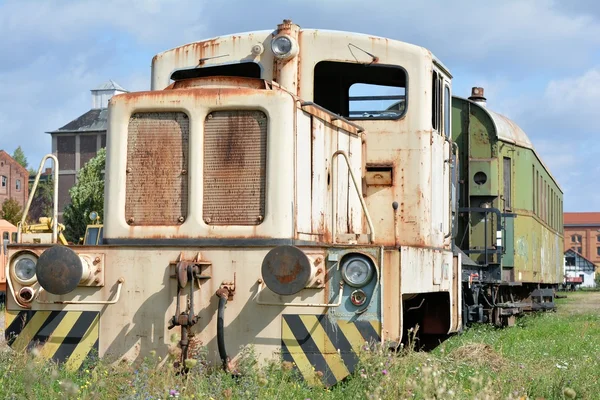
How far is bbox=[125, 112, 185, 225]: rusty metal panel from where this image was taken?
7.09 metres

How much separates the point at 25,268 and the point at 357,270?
248cm

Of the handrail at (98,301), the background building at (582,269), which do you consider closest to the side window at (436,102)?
the handrail at (98,301)

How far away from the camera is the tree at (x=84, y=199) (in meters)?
42.8

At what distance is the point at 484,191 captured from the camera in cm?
1816

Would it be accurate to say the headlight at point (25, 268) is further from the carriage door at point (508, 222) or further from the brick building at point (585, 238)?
the brick building at point (585, 238)

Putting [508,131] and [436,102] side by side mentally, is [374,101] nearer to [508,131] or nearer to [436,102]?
[436,102]

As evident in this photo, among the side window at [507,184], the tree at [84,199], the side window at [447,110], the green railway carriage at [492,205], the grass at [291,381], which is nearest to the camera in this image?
the grass at [291,381]

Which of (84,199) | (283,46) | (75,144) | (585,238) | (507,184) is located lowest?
(507,184)

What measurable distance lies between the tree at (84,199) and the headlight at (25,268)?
3532 cm

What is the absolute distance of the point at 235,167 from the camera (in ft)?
22.9

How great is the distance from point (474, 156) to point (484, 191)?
71cm

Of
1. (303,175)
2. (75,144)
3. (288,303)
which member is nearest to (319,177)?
(303,175)

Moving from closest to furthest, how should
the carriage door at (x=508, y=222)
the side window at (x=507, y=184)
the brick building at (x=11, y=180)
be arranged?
the carriage door at (x=508, y=222) < the side window at (x=507, y=184) < the brick building at (x=11, y=180)

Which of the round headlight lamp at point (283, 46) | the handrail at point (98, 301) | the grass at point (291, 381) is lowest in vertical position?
the grass at point (291, 381)
